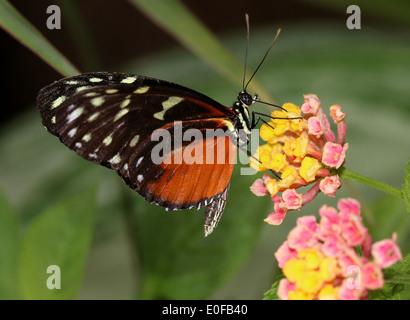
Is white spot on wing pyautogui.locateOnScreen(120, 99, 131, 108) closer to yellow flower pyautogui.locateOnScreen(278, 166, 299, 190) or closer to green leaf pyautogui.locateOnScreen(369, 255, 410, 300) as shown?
yellow flower pyautogui.locateOnScreen(278, 166, 299, 190)

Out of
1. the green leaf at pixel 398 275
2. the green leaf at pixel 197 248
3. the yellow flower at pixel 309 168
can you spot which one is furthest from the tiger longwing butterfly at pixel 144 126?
the green leaf at pixel 398 275

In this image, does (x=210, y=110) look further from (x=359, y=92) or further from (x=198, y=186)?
(x=359, y=92)

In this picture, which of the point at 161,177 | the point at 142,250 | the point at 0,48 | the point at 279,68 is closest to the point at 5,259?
the point at 142,250

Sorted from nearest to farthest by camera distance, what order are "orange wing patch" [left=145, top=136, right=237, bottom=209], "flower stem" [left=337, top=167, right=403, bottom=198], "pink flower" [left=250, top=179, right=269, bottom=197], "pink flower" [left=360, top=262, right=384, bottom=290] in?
"pink flower" [left=360, top=262, right=384, bottom=290], "flower stem" [left=337, top=167, right=403, bottom=198], "pink flower" [left=250, top=179, right=269, bottom=197], "orange wing patch" [left=145, top=136, right=237, bottom=209]

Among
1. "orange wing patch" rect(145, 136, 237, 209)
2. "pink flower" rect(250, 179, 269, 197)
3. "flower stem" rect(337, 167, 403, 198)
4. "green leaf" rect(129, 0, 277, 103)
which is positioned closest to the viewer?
"flower stem" rect(337, 167, 403, 198)

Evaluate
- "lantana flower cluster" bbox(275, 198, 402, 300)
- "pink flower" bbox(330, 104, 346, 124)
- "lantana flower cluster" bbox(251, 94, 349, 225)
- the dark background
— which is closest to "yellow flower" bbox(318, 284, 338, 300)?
"lantana flower cluster" bbox(275, 198, 402, 300)

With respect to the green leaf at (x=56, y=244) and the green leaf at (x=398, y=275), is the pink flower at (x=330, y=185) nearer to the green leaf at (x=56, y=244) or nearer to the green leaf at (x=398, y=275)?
the green leaf at (x=398, y=275)
